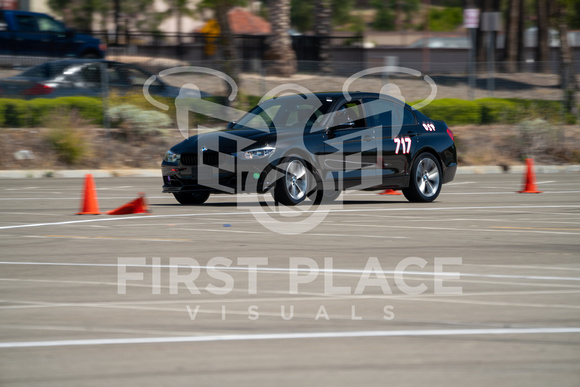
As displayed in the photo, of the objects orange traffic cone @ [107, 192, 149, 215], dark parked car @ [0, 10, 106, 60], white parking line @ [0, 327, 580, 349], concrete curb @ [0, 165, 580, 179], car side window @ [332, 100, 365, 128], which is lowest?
concrete curb @ [0, 165, 580, 179]

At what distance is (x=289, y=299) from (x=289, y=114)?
6.84m

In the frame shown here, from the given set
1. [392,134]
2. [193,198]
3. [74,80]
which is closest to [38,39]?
[74,80]

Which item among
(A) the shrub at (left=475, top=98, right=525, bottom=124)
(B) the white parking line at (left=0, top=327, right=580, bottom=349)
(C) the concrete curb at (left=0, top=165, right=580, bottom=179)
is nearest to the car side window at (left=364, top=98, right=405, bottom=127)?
(B) the white parking line at (left=0, top=327, right=580, bottom=349)

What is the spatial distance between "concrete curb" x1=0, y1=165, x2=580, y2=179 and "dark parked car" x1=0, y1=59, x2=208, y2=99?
2.54 m

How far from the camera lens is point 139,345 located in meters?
5.00

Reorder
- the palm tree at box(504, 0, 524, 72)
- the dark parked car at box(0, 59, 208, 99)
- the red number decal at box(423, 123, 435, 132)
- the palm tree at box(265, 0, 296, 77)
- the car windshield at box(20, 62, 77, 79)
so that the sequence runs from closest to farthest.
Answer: the red number decal at box(423, 123, 435, 132), the dark parked car at box(0, 59, 208, 99), the car windshield at box(20, 62, 77, 79), the palm tree at box(265, 0, 296, 77), the palm tree at box(504, 0, 524, 72)

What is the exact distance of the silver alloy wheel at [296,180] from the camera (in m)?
12.0

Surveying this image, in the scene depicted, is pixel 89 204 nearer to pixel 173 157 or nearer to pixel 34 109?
pixel 173 157

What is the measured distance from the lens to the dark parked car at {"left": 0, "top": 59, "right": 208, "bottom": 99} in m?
21.5

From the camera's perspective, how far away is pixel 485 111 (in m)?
24.8

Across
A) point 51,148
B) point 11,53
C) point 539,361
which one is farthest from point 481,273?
point 11,53

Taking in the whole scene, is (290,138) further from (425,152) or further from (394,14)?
(394,14)

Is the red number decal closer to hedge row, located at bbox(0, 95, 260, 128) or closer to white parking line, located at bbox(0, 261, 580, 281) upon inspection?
white parking line, located at bbox(0, 261, 580, 281)

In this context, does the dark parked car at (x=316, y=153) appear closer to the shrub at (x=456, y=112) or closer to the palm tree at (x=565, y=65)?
the shrub at (x=456, y=112)
